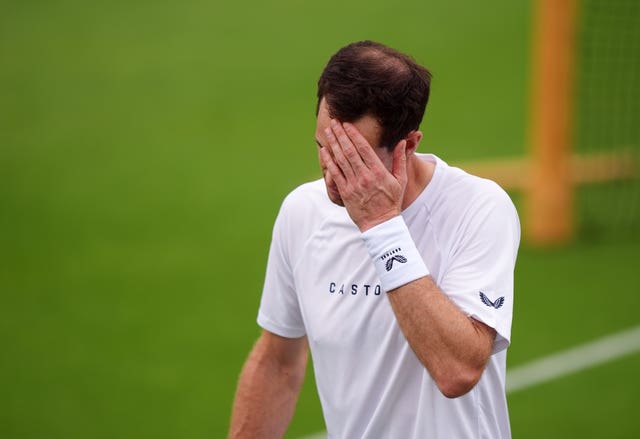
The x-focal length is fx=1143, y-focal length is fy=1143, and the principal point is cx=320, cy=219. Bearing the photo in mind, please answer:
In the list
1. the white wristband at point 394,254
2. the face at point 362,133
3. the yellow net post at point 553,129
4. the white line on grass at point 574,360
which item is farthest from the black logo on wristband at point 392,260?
the yellow net post at point 553,129

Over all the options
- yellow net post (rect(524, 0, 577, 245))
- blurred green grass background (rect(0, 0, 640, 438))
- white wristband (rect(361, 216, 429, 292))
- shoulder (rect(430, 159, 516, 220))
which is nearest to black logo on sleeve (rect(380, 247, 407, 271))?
white wristband (rect(361, 216, 429, 292))

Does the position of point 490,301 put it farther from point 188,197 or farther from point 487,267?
point 188,197

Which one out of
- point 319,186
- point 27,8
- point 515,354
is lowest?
point 515,354

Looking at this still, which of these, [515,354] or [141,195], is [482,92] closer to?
[141,195]

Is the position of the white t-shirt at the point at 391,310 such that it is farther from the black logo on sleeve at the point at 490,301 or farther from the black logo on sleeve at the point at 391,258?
the black logo on sleeve at the point at 391,258

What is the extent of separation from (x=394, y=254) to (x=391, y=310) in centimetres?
29

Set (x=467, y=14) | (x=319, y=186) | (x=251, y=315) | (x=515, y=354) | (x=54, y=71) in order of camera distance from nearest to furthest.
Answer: (x=319, y=186) → (x=515, y=354) → (x=251, y=315) → (x=54, y=71) → (x=467, y=14)

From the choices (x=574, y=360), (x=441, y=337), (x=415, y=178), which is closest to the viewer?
(x=441, y=337)

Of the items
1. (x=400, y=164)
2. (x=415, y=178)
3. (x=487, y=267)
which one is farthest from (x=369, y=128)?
(x=487, y=267)

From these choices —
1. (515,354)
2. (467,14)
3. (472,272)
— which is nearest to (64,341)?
(515,354)

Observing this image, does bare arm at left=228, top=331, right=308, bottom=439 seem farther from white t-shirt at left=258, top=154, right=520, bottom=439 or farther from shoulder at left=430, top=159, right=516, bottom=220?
shoulder at left=430, top=159, right=516, bottom=220

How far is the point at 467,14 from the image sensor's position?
1864cm

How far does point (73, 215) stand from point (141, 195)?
834 millimetres

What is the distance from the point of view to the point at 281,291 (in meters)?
4.06
